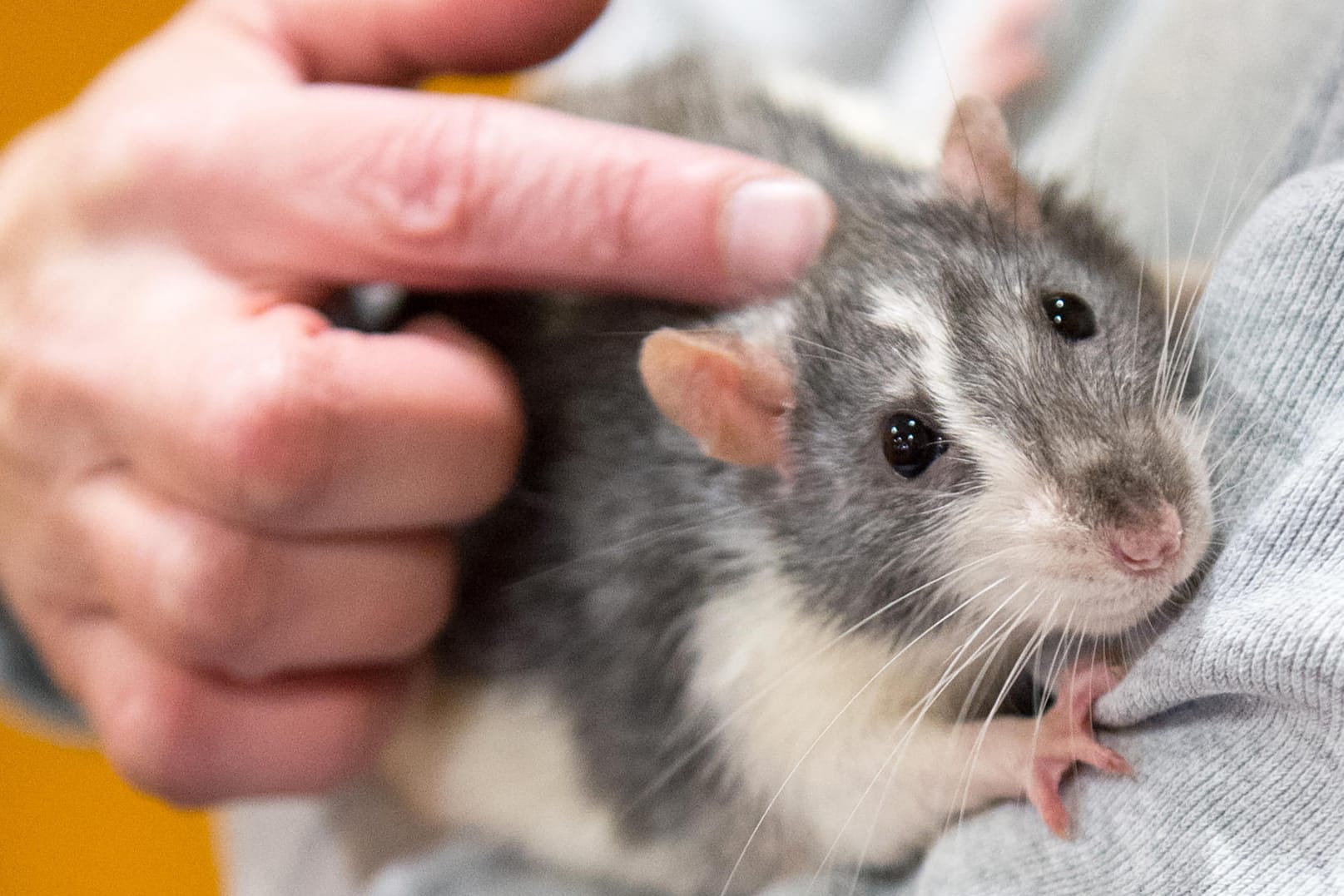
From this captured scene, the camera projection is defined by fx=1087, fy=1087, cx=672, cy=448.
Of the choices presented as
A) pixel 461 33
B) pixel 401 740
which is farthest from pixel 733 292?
pixel 401 740

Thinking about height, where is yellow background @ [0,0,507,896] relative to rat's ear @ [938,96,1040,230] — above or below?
below

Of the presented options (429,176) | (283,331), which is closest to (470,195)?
(429,176)

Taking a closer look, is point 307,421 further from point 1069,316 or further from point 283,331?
point 1069,316

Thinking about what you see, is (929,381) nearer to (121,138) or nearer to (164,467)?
(164,467)

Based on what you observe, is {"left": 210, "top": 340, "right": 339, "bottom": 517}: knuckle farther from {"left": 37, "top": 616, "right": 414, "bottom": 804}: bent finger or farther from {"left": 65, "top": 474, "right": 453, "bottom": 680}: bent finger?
{"left": 37, "top": 616, "right": 414, "bottom": 804}: bent finger

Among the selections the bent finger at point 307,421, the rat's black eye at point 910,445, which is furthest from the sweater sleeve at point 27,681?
the rat's black eye at point 910,445

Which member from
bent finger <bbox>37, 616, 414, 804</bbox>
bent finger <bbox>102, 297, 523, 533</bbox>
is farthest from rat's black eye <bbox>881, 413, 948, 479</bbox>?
bent finger <bbox>37, 616, 414, 804</bbox>

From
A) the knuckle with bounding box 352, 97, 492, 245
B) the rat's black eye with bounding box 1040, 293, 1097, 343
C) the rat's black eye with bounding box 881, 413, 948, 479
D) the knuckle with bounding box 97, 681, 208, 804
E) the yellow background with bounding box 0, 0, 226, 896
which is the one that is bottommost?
the yellow background with bounding box 0, 0, 226, 896
